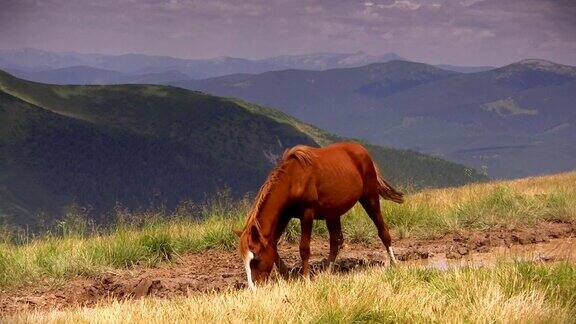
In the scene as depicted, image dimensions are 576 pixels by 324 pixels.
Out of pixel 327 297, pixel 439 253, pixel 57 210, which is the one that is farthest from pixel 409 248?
pixel 57 210

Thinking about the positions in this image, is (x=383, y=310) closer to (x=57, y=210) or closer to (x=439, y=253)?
(x=439, y=253)

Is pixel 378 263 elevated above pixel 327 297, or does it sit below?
below

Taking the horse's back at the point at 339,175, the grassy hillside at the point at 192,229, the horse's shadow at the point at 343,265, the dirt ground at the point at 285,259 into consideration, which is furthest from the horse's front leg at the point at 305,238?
the grassy hillside at the point at 192,229

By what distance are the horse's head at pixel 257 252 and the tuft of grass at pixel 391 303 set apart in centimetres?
116

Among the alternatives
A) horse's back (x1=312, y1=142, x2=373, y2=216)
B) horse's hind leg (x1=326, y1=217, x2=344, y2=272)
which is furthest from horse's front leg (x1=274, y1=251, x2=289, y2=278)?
horse's hind leg (x1=326, y1=217, x2=344, y2=272)

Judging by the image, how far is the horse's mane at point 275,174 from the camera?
872 cm

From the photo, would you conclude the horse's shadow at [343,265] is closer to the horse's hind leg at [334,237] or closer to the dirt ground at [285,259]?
the dirt ground at [285,259]

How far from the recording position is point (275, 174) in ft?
30.1

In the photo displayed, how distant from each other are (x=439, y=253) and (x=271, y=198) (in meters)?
3.77

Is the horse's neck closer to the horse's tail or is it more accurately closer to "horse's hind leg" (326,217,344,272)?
"horse's hind leg" (326,217,344,272)

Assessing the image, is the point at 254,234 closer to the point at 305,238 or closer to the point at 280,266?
the point at 280,266

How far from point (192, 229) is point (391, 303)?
24.9ft

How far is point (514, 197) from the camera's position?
613 inches

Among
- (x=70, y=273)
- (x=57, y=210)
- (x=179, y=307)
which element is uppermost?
(x=179, y=307)
